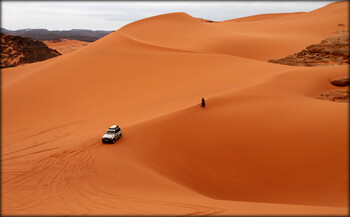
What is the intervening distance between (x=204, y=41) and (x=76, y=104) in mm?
15821

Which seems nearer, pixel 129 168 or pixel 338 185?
pixel 338 185

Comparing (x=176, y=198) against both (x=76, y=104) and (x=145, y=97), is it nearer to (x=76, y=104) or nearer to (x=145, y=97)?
(x=145, y=97)

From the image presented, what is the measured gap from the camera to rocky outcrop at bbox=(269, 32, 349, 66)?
1705 cm

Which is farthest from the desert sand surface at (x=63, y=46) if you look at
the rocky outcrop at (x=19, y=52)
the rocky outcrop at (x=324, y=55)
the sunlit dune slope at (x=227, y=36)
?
the rocky outcrop at (x=324, y=55)

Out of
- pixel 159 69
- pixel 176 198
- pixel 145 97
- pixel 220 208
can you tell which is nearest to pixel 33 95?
pixel 145 97

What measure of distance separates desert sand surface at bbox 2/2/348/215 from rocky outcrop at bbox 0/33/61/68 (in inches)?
835

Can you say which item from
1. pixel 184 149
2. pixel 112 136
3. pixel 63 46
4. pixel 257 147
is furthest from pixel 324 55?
pixel 63 46

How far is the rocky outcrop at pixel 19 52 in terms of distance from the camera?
3453 cm

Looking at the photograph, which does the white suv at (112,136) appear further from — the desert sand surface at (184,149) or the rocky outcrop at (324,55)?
the rocky outcrop at (324,55)

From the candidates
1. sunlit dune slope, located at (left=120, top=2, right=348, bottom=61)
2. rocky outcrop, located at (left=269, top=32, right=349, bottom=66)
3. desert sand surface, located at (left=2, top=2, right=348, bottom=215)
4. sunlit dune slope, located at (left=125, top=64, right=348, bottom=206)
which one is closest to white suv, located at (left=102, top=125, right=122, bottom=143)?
desert sand surface, located at (left=2, top=2, right=348, bottom=215)

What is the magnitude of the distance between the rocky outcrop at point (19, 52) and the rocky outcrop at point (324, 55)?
115 ft

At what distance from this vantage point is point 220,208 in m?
5.70

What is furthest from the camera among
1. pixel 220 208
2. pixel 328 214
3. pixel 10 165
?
pixel 10 165

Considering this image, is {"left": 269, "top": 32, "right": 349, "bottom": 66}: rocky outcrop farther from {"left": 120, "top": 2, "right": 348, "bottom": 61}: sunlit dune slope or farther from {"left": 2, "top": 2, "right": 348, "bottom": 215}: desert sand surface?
{"left": 2, "top": 2, "right": 348, "bottom": 215}: desert sand surface
